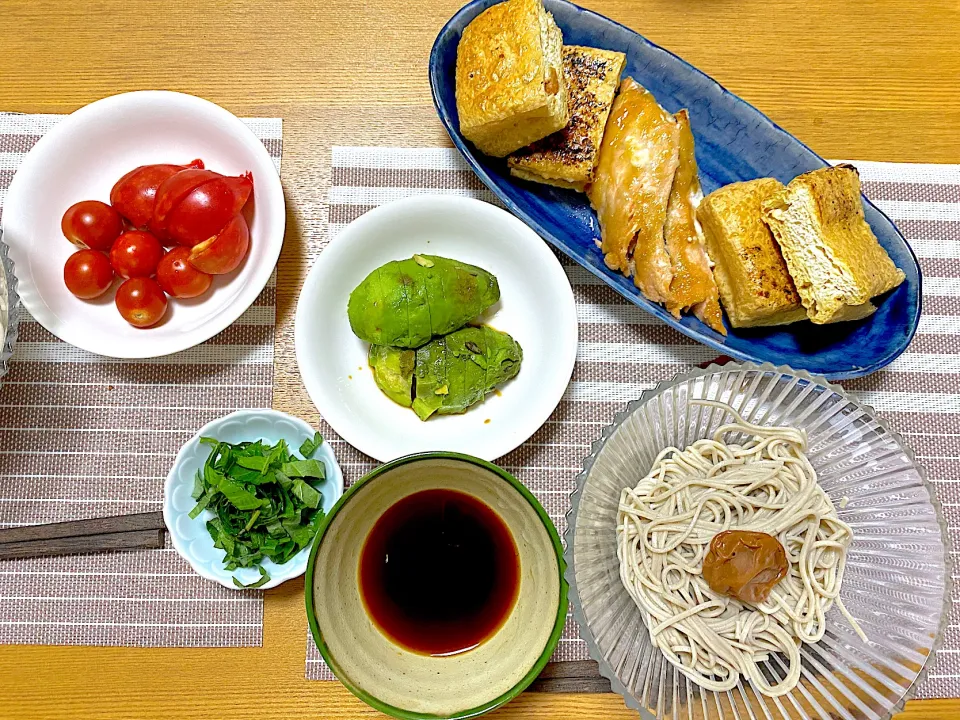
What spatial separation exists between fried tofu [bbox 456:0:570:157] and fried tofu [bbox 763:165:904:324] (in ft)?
1.69

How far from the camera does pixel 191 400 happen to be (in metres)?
1.54

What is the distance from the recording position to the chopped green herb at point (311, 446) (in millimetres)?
1427

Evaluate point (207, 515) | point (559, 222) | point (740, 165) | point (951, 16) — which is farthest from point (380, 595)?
point (951, 16)

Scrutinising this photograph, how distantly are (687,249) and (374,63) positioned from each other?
0.86 metres

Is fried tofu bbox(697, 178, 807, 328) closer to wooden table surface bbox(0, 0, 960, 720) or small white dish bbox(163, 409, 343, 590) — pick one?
wooden table surface bbox(0, 0, 960, 720)

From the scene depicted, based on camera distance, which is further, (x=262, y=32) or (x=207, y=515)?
(x=262, y=32)

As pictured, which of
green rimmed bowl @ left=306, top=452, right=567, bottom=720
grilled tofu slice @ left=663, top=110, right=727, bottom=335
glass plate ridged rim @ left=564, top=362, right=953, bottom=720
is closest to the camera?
glass plate ridged rim @ left=564, top=362, right=953, bottom=720

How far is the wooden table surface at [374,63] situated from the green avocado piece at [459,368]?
14.6 inches

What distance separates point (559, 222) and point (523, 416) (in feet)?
1.51

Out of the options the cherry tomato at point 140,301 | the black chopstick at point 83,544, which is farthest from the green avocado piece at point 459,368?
the black chopstick at point 83,544

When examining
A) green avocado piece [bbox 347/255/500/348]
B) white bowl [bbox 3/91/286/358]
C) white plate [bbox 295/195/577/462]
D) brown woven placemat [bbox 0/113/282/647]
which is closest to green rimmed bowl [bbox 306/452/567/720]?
white plate [bbox 295/195/577/462]

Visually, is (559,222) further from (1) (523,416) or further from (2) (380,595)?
(2) (380,595)

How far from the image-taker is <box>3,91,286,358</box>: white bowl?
1.43 meters

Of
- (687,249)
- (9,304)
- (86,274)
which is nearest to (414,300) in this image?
(687,249)
